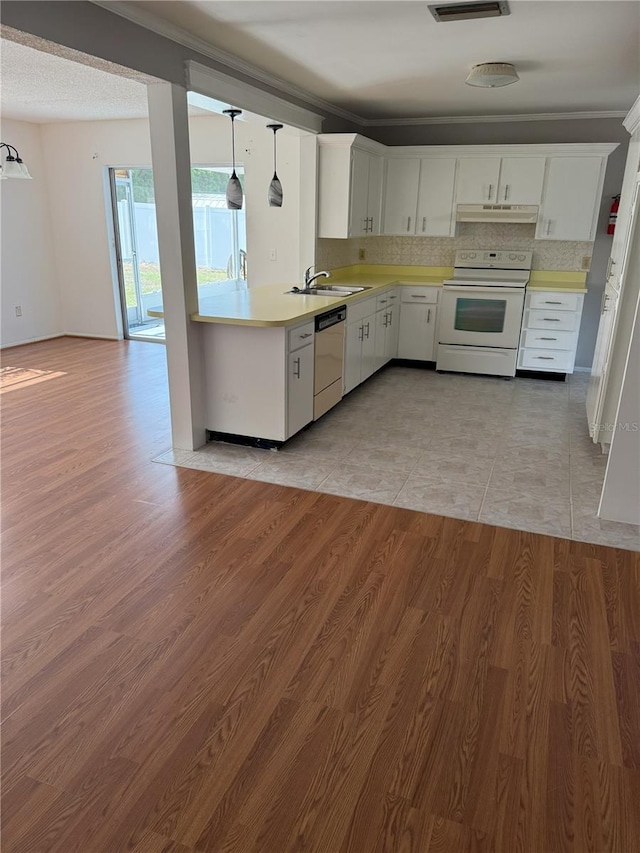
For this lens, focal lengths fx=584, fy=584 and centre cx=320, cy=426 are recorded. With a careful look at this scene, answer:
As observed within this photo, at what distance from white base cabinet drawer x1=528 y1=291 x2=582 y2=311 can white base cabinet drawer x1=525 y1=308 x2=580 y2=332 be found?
4 centimetres

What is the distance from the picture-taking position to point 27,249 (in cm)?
691

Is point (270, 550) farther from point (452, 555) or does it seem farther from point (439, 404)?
point (439, 404)

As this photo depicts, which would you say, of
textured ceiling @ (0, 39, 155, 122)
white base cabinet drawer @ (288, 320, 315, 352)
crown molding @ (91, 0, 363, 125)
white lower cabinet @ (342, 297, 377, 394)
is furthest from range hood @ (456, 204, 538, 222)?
textured ceiling @ (0, 39, 155, 122)

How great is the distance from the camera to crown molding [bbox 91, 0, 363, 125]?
281 centimetres

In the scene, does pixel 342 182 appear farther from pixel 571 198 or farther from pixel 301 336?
pixel 571 198

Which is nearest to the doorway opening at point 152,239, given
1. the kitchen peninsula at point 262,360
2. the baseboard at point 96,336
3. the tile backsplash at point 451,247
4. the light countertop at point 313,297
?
the baseboard at point 96,336

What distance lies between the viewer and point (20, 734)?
178cm

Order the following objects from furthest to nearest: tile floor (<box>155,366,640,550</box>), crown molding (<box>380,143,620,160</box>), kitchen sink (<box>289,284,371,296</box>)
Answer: crown molding (<box>380,143,620,160</box>)
kitchen sink (<box>289,284,371,296</box>)
tile floor (<box>155,366,640,550</box>)

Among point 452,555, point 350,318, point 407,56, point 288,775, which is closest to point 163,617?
point 288,775

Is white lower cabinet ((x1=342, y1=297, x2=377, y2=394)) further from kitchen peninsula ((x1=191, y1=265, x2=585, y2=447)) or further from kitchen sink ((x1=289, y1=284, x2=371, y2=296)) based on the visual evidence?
kitchen sink ((x1=289, y1=284, x2=371, y2=296))

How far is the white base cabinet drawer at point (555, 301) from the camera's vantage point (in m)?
5.57

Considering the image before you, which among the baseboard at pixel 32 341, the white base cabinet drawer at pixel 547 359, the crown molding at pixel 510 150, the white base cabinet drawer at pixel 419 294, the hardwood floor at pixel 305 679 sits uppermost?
the crown molding at pixel 510 150

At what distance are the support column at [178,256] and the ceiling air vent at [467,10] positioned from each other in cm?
145

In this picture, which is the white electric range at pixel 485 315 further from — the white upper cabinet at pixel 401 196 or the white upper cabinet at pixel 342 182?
the white upper cabinet at pixel 342 182
